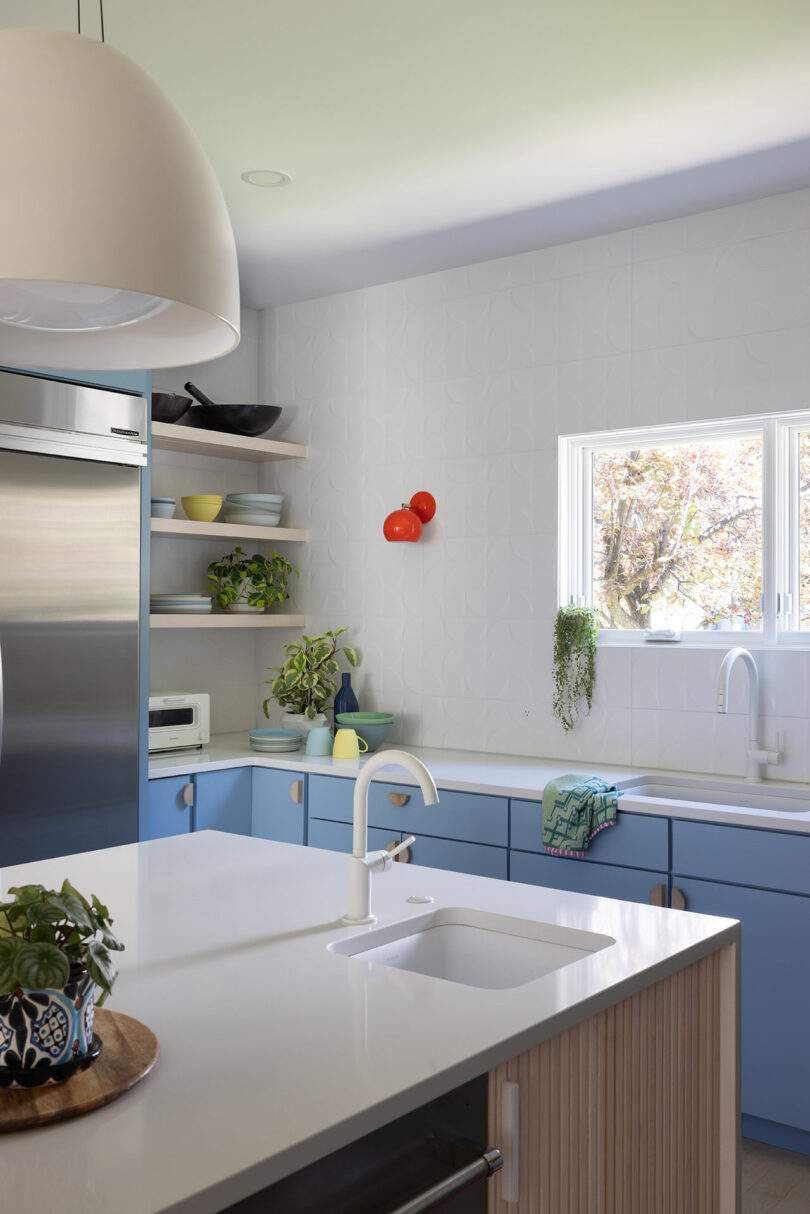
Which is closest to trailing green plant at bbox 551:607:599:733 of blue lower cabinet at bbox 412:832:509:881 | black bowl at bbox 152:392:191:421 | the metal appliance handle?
blue lower cabinet at bbox 412:832:509:881

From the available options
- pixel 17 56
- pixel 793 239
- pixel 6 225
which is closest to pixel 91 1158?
pixel 6 225

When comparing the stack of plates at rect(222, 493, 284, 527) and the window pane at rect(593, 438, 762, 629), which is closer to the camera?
the window pane at rect(593, 438, 762, 629)

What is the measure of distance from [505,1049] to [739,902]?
173 cm

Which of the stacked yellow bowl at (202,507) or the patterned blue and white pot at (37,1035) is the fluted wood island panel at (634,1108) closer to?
the patterned blue and white pot at (37,1035)

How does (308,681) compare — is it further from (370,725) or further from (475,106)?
(475,106)

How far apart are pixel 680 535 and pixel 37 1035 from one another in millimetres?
2970

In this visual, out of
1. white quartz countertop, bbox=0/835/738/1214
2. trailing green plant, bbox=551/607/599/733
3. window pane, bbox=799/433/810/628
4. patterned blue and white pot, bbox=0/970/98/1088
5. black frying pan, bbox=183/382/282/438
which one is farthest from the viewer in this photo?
black frying pan, bbox=183/382/282/438

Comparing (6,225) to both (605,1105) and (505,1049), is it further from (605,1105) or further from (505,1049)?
(605,1105)

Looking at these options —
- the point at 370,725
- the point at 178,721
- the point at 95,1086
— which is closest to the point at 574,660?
the point at 370,725

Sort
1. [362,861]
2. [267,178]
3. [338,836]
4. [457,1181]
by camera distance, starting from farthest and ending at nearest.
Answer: [338,836]
[267,178]
[362,861]
[457,1181]

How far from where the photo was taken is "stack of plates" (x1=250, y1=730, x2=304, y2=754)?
13.2ft

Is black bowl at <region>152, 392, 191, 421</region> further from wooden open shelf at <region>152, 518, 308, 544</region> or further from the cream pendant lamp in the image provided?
the cream pendant lamp

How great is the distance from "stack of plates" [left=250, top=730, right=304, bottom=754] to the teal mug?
0.31ft

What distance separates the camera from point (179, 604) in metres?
4.11
